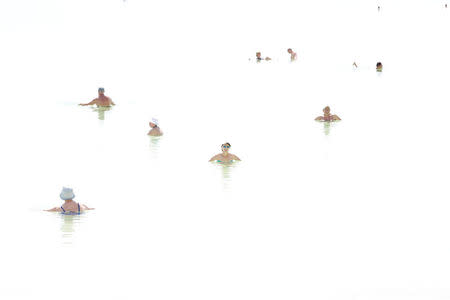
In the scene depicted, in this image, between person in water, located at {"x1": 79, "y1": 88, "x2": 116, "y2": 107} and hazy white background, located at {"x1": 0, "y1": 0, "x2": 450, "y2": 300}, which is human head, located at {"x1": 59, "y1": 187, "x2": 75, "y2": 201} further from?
person in water, located at {"x1": 79, "y1": 88, "x2": 116, "y2": 107}

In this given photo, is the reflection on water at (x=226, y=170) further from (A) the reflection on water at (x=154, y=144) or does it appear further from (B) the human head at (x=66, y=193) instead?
Result: (B) the human head at (x=66, y=193)

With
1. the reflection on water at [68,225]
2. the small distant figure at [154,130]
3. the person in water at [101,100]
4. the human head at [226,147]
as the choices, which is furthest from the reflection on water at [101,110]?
the reflection on water at [68,225]

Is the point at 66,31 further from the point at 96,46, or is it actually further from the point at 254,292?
the point at 254,292

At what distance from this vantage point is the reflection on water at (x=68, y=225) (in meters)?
14.5

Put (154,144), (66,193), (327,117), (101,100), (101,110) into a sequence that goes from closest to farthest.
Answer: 1. (66,193)
2. (154,144)
3. (327,117)
4. (101,110)
5. (101,100)

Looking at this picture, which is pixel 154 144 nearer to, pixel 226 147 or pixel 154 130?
pixel 154 130

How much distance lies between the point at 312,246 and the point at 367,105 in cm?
1826

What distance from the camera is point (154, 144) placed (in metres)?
23.1

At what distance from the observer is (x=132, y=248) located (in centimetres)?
1412

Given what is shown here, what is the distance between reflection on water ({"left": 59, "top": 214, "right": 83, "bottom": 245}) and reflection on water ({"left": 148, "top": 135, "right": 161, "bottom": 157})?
20.4 feet

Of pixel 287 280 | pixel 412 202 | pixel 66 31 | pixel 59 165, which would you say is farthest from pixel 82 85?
pixel 66 31

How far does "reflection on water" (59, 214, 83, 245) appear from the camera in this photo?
1446cm

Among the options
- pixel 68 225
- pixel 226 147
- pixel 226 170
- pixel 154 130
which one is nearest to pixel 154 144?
pixel 154 130

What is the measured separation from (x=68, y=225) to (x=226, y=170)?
5.83 meters
